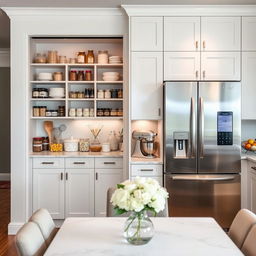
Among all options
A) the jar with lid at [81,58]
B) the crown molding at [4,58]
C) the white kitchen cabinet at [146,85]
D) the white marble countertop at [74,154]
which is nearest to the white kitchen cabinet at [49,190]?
the white marble countertop at [74,154]

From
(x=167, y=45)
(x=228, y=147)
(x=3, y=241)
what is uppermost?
(x=167, y=45)

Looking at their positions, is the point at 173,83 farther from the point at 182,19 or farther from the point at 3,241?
the point at 3,241

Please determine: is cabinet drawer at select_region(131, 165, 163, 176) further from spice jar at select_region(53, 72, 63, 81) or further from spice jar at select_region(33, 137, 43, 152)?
spice jar at select_region(53, 72, 63, 81)

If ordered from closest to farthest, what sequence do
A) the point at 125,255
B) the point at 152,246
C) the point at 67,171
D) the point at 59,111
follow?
the point at 125,255
the point at 152,246
the point at 67,171
the point at 59,111

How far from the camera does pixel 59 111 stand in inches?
185

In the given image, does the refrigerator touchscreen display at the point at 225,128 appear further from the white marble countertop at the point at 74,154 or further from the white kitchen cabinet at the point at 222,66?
the white marble countertop at the point at 74,154

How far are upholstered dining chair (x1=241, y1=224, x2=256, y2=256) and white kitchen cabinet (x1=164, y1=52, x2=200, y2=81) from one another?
2.58 meters

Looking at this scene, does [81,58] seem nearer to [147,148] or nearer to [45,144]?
[45,144]

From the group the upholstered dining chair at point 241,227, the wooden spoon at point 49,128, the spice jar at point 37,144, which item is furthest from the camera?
the wooden spoon at point 49,128

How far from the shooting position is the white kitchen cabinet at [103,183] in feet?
14.3

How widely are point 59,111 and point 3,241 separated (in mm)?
1743

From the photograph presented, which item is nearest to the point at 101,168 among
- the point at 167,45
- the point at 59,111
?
the point at 59,111

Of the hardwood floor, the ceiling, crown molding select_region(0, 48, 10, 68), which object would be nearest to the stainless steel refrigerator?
the ceiling

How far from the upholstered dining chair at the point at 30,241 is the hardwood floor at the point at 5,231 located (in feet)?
6.62
